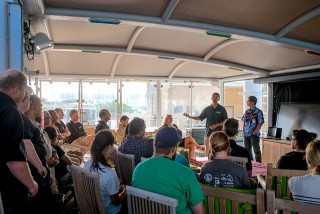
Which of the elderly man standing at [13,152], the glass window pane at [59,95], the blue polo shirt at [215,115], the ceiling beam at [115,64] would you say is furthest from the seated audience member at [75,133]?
the elderly man standing at [13,152]

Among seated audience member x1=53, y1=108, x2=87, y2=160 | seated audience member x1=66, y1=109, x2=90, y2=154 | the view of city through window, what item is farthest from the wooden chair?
the view of city through window

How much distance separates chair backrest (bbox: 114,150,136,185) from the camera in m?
3.67

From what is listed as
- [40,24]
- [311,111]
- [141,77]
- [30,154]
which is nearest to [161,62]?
[141,77]

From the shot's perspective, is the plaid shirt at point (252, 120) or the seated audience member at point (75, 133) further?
the plaid shirt at point (252, 120)

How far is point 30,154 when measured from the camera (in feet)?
9.36

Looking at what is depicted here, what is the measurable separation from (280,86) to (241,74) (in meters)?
1.28

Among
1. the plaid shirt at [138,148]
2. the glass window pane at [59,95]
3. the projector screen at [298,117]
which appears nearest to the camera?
the plaid shirt at [138,148]

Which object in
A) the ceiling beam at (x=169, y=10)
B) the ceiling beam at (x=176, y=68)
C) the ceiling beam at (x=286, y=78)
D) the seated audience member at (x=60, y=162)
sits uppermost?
the ceiling beam at (x=169, y=10)

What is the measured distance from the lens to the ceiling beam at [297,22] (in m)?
3.96

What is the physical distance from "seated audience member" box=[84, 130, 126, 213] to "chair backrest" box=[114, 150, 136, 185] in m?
0.53

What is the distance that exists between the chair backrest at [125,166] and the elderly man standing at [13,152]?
137 centimetres

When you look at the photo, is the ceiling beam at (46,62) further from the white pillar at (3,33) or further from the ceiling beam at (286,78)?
the ceiling beam at (286,78)

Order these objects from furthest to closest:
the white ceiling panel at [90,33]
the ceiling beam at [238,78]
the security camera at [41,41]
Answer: the ceiling beam at [238,78] < the white ceiling panel at [90,33] < the security camera at [41,41]

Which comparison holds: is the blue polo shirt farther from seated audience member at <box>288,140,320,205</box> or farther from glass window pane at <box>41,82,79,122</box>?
seated audience member at <box>288,140,320,205</box>
